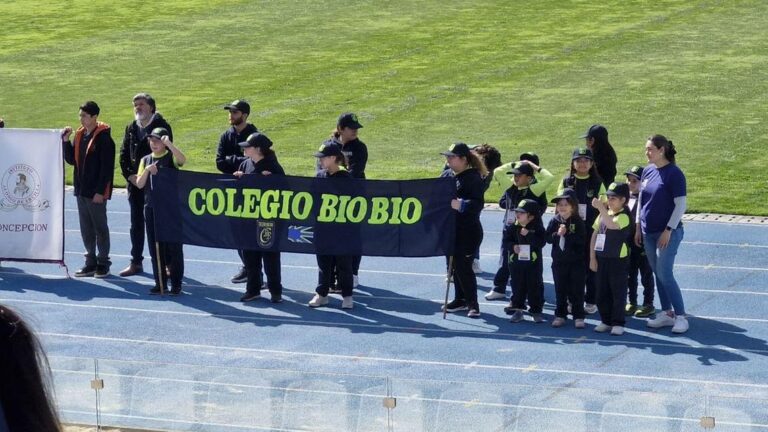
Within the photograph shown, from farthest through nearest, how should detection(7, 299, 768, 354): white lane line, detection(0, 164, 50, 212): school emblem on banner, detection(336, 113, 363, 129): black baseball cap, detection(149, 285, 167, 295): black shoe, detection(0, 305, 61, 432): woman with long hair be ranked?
detection(0, 164, 50, 212): school emblem on banner → detection(149, 285, 167, 295): black shoe → detection(336, 113, 363, 129): black baseball cap → detection(7, 299, 768, 354): white lane line → detection(0, 305, 61, 432): woman with long hair

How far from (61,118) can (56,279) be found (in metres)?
12.2

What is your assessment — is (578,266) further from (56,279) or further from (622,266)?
(56,279)

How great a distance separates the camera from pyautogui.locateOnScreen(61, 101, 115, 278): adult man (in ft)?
48.6

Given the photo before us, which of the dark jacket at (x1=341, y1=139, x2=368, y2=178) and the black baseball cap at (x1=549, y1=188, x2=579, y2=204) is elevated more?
the dark jacket at (x1=341, y1=139, x2=368, y2=178)

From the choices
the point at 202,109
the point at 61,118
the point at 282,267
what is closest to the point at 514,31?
the point at 202,109

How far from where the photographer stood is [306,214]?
13469 mm

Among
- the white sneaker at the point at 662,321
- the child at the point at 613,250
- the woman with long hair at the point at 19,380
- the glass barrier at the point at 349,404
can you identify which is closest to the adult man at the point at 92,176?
the child at the point at 613,250

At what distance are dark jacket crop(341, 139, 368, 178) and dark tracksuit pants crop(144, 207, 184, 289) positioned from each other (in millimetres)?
1983

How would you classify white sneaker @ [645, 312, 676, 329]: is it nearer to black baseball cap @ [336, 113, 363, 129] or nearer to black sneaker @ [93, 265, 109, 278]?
black baseball cap @ [336, 113, 363, 129]

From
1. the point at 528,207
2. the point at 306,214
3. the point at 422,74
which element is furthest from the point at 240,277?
the point at 422,74

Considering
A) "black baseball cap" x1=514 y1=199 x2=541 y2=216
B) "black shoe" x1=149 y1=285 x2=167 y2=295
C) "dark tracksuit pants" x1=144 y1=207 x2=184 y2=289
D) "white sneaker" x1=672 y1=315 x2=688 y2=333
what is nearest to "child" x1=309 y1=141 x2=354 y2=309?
"dark tracksuit pants" x1=144 y1=207 x2=184 y2=289

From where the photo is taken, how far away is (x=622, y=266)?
12070mm

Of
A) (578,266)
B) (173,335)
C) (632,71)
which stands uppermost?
(632,71)

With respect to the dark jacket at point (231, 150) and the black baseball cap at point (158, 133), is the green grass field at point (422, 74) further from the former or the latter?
the black baseball cap at point (158, 133)
